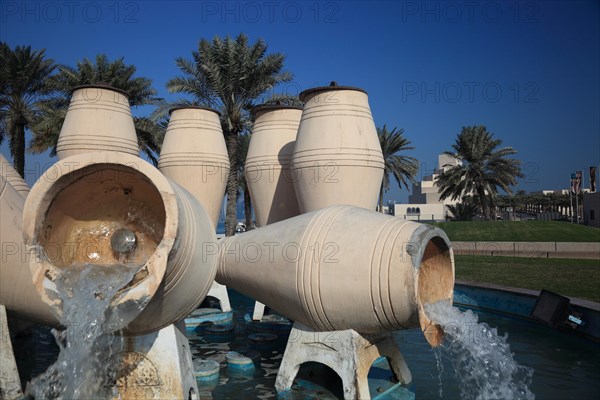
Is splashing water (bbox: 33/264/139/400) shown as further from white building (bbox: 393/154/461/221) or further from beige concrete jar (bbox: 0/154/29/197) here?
white building (bbox: 393/154/461/221)

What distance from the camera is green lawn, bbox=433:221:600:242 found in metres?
26.3

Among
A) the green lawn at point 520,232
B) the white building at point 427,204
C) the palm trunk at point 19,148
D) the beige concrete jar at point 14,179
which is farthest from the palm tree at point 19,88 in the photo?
the white building at point 427,204

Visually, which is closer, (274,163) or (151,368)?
(151,368)

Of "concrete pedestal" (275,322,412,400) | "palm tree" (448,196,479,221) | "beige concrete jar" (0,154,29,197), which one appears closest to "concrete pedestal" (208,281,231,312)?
"beige concrete jar" (0,154,29,197)

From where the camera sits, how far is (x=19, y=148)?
859 inches

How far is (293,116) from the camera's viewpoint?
10.2 meters

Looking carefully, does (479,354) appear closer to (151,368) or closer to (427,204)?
(151,368)

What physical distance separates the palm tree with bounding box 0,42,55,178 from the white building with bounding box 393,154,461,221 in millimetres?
45083

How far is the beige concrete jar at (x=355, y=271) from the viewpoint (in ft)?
17.8

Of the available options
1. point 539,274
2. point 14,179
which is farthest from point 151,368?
point 539,274

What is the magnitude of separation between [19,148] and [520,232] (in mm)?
26785

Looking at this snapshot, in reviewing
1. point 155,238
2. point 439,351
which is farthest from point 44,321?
point 439,351

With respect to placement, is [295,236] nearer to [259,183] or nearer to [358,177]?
[358,177]

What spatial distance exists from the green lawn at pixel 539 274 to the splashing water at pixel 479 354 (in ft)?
18.7
